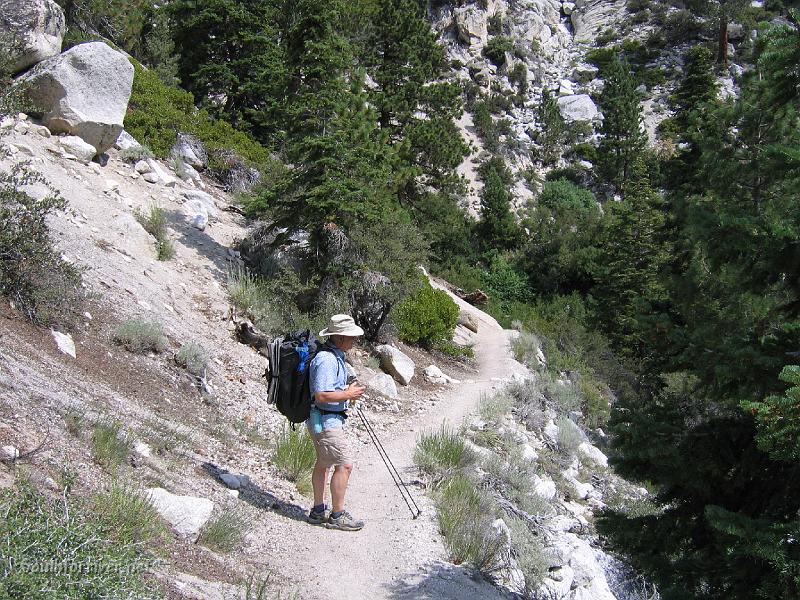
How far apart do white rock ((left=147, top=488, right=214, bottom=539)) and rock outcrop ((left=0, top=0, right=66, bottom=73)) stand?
10732 mm

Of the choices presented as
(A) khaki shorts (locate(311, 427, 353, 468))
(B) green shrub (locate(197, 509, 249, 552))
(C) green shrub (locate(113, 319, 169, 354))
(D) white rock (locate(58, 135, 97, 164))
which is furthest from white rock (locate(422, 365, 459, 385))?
(B) green shrub (locate(197, 509, 249, 552))

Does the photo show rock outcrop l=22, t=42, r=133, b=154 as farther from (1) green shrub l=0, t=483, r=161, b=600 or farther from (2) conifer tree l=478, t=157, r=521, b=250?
(2) conifer tree l=478, t=157, r=521, b=250

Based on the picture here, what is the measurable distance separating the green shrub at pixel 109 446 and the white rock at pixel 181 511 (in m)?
0.34

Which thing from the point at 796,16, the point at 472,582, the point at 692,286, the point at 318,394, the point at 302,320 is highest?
the point at 796,16

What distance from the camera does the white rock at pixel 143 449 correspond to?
501 cm

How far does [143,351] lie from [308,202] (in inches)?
168

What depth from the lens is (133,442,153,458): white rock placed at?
16.4ft

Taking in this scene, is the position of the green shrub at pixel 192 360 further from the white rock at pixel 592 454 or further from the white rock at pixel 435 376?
the white rock at pixel 592 454

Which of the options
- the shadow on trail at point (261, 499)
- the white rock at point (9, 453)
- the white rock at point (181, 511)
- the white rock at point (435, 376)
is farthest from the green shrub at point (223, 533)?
the white rock at point (435, 376)

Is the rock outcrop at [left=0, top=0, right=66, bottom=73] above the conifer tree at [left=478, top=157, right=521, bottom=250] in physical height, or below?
above

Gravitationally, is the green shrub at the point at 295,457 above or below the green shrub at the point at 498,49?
below

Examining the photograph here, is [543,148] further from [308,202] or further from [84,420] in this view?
[84,420]

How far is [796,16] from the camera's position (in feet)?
13.3

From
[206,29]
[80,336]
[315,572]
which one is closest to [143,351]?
[80,336]
